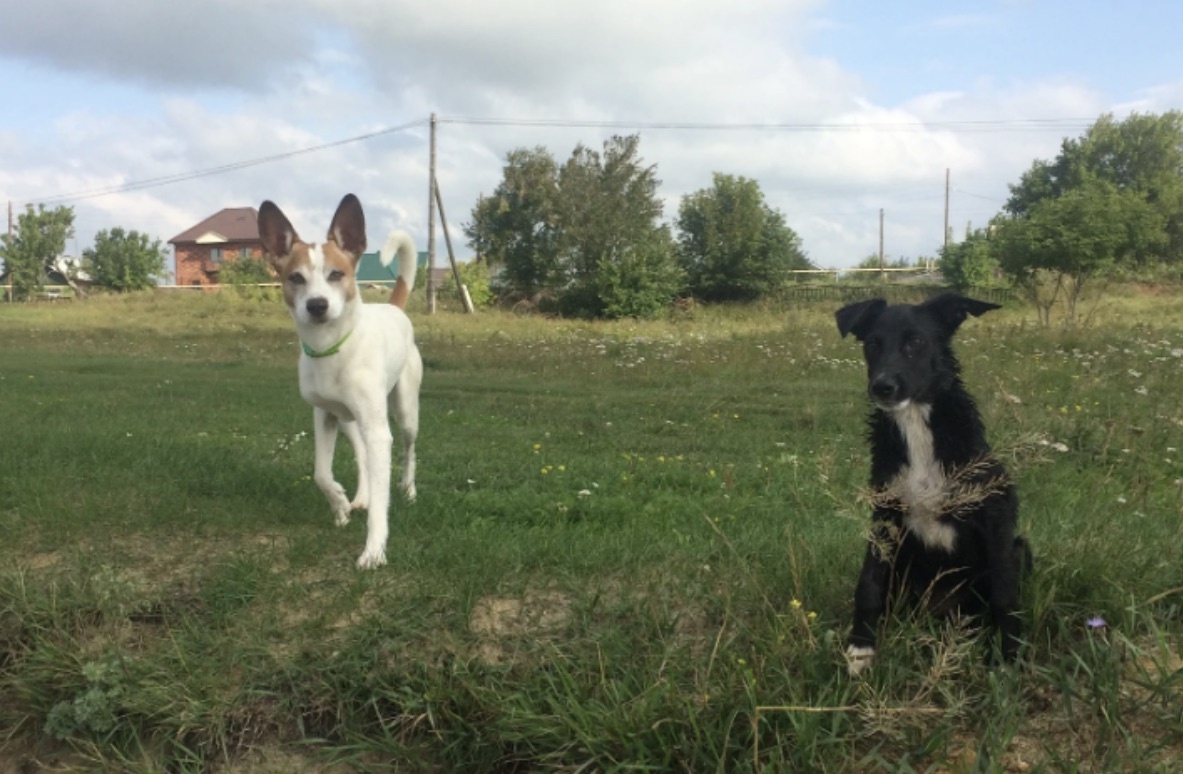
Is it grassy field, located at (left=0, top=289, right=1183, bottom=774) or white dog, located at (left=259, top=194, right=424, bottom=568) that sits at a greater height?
white dog, located at (left=259, top=194, right=424, bottom=568)

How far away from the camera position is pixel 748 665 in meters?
2.76

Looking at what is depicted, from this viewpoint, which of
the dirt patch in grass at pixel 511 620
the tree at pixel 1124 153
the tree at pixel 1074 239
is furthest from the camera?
the tree at pixel 1124 153

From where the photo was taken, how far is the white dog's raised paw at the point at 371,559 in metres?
3.86

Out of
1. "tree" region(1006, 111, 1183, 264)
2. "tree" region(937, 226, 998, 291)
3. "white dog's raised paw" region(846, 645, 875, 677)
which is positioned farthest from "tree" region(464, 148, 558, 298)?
"white dog's raised paw" region(846, 645, 875, 677)

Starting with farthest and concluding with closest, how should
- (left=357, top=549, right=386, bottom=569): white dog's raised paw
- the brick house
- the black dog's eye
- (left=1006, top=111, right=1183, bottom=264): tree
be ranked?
the brick house < (left=1006, top=111, right=1183, bottom=264): tree < (left=357, top=549, right=386, bottom=569): white dog's raised paw < the black dog's eye

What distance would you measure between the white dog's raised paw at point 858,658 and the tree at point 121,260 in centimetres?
7150

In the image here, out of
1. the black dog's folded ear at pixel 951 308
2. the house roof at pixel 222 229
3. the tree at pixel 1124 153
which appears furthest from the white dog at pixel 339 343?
the house roof at pixel 222 229

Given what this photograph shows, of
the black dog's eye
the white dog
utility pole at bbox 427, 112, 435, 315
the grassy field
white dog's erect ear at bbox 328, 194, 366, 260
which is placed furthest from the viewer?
utility pole at bbox 427, 112, 435, 315

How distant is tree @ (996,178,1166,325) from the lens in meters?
22.3

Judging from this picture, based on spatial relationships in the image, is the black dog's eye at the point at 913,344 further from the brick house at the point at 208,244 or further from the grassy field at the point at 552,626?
the brick house at the point at 208,244

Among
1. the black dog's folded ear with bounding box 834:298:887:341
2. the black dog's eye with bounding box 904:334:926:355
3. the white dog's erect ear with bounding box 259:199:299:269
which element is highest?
the white dog's erect ear with bounding box 259:199:299:269

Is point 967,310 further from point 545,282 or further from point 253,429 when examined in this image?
point 545,282

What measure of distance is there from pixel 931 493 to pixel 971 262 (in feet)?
131

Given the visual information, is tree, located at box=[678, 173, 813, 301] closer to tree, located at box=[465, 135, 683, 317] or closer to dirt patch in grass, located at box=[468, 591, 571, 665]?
tree, located at box=[465, 135, 683, 317]
